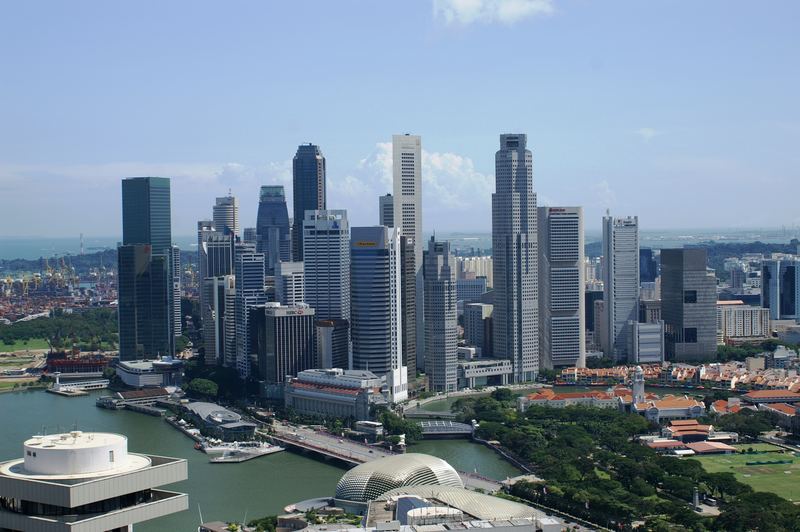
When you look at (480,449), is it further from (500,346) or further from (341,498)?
(500,346)

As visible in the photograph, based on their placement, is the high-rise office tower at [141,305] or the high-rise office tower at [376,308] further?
the high-rise office tower at [141,305]

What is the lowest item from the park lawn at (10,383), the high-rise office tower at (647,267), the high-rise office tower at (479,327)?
the park lawn at (10,383)

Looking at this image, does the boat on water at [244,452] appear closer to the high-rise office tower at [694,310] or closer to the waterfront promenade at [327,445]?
the waterfront promenade at [327,445]

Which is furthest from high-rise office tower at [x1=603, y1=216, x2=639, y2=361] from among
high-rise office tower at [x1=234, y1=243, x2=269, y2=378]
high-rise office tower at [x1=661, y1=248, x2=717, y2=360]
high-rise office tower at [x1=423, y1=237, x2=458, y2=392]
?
high-rise office tower at [x1=234, y1=243, x2=269, y2=378]

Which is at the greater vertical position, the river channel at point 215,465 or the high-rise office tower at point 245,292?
the high-rise office tower at point 245,292

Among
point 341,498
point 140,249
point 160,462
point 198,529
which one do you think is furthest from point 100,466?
point 140,249

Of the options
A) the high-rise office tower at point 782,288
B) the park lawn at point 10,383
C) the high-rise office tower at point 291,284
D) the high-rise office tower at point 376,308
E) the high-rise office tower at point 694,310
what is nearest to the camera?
the high-rise office tower at point 376,308

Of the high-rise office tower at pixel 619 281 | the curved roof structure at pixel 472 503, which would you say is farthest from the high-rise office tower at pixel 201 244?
the curved roof structure at pixel 472 503
